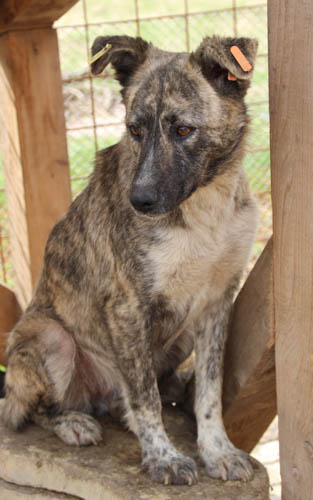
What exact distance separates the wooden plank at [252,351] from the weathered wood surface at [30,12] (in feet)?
5.84

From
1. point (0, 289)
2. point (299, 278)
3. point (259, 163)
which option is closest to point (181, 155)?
point (299, 278)

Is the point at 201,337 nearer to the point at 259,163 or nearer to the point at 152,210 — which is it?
the point at 152,210

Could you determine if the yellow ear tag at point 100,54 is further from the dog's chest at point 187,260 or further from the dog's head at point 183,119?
the dog's chest at point 187,260

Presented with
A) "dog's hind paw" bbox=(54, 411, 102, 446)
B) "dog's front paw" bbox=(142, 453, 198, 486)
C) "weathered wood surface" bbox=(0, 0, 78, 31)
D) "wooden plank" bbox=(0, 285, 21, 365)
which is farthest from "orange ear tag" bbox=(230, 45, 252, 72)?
"wooden plank" bbox=(0, 285, 21, 365)

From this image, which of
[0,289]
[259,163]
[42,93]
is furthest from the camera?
[259,163]

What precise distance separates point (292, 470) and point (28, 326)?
1374mm

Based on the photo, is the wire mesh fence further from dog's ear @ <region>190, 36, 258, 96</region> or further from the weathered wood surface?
dog's ear @ <region>190, 36, 258, 96</region>

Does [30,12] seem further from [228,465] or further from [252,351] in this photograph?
[228,465]

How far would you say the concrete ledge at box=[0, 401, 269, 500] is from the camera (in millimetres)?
2701

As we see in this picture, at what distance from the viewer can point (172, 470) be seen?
A: 274 centimetres

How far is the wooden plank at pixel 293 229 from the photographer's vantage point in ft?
7.39

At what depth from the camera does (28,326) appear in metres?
3.25

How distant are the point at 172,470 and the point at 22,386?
0.83m

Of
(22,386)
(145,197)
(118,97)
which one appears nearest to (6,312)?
(22,386)
